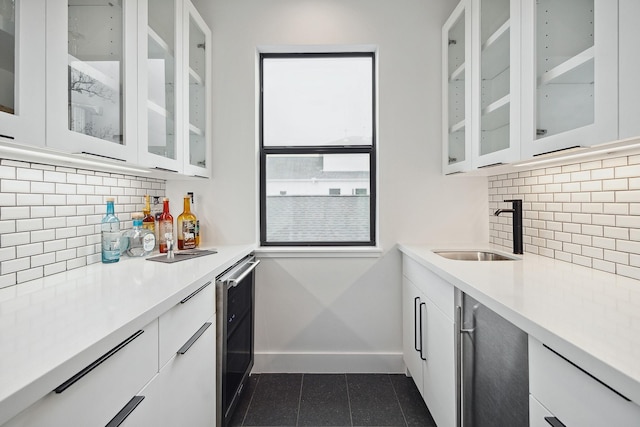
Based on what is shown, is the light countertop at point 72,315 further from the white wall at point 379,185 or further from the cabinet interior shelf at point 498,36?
the cabinet interior shelf at point 498,36

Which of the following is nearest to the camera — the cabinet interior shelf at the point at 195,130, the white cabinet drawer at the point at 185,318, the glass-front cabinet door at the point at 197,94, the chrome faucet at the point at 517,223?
the white cabinet drawer at the point at 185,318

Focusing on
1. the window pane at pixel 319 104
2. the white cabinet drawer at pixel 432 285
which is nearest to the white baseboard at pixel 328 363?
the white cabinet drawer at pixel 432 285

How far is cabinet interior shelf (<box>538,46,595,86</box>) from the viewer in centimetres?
108

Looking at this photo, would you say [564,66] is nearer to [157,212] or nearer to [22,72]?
[22,72]

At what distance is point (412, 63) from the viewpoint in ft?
7.78

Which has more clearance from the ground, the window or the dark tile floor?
the window

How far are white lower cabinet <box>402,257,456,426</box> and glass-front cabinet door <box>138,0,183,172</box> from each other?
153 centimetres

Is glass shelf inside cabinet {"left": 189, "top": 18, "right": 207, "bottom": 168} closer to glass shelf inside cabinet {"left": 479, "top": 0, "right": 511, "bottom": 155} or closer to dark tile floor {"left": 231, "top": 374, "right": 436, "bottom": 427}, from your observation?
dark tile floor {"left": 231, "top": 374, "right": 436, "bottom": 427}

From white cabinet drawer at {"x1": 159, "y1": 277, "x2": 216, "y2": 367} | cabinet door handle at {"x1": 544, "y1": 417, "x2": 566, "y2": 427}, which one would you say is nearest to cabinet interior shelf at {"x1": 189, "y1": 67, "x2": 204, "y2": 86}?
white cabinet drawer at {"x1": 159, "y1": 277, "x2": 216, "y2": 367}

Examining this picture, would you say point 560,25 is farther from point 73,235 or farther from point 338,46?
point 73,235

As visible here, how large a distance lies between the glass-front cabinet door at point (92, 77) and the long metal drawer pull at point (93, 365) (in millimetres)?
645

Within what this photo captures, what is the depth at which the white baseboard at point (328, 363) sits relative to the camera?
2.35m

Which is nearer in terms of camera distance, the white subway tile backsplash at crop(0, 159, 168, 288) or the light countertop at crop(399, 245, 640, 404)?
the light countertop at crop(399, 245, 640, 404)

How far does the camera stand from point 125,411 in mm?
843
